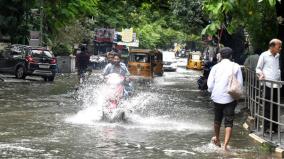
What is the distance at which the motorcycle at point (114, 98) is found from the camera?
45.7ft

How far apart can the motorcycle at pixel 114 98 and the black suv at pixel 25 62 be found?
17051 mm

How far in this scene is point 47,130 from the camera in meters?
12.3

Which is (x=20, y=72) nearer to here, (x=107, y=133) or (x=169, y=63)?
(x=107, y=133)

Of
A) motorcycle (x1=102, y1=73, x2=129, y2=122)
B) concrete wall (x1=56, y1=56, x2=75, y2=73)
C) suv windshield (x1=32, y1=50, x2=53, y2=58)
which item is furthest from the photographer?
concrete wall (x1=56, y1=56, x2=75, y2=73)

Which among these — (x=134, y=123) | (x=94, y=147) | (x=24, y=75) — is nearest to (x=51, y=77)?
(x=24, y=75)

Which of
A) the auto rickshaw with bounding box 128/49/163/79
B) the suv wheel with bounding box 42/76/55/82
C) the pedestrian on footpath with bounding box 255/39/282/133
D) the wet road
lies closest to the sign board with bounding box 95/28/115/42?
the auto rickshaw with bounding box 128/49/163/79

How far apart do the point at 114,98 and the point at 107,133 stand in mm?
2005

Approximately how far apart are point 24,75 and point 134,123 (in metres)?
18.1

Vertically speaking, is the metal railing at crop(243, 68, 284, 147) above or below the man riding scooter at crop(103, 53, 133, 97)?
below

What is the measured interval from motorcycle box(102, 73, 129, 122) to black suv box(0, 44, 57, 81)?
17.1m

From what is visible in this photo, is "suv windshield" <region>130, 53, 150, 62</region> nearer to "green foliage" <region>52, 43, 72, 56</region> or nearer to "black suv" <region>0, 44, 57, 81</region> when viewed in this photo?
"black suv" <region>0, 44, 57, 81</region>

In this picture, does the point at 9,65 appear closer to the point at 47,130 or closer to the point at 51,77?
the point at 51,77

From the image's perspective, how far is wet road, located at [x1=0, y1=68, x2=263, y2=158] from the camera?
9.91 metres

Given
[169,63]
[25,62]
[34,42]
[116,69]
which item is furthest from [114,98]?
[169,63]
